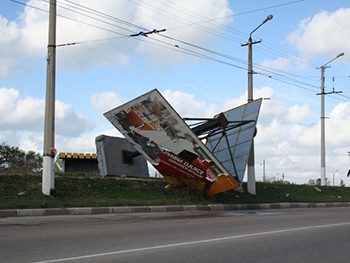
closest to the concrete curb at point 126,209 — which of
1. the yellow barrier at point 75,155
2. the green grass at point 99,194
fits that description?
the green grass at point 99,194

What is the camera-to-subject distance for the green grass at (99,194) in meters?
14.4

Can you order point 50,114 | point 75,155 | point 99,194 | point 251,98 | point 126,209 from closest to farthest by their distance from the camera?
1. point 126,209
2. point 50,114
3. point 99,194
4. point 251,98
5. point 75,155

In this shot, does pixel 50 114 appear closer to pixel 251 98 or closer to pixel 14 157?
pixel 251 98

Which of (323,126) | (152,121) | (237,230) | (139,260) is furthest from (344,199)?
(139,260)

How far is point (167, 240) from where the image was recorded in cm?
870

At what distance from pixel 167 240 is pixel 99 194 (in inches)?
325

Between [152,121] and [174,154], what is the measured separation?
154 centimetres

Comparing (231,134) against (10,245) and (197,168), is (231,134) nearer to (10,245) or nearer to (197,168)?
(197,168)

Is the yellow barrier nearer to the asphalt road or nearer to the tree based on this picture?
the tree

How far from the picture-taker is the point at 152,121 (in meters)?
16.2

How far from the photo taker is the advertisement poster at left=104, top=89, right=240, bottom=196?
1594 cm

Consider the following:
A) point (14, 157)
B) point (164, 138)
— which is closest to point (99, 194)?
point (164, 138)

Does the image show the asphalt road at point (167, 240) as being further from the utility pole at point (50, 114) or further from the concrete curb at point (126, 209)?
the utility pole at point (50, 114)

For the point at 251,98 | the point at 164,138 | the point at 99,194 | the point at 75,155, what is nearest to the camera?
the point at 164,138
